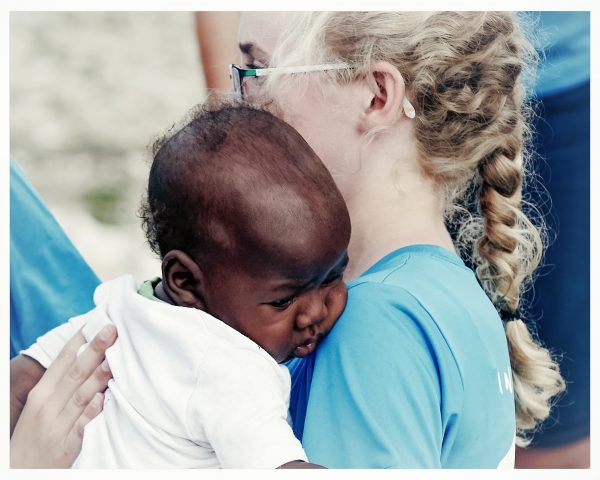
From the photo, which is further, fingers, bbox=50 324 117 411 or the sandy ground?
the sandy ground

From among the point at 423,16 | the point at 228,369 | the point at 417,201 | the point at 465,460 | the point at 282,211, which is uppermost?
the point at 423,16

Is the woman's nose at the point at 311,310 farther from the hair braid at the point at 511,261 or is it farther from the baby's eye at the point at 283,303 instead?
the hair braid at the point at 511,261

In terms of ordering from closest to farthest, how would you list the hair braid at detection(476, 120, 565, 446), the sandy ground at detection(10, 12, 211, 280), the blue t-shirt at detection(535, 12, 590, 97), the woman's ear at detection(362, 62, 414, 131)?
the woman's ear at detection(362, 62, 414, 131), the hair braid at detection(476, 120, 565, 446), the blue t-shirt at detection(535, 12, 590, 97), the sandy ground at detection(10, 12, 211, 280)

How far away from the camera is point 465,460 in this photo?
152 centimetres

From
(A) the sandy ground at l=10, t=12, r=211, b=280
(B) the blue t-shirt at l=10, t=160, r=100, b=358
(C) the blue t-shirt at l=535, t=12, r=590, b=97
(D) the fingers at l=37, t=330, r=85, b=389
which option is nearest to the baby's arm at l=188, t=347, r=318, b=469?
(D) the fingers at l=37, t=330, r=85, b=389

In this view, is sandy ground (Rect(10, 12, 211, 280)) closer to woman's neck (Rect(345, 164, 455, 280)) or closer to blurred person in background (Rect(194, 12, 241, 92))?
blurred person in background (Rect(194, 12, 241, 92))

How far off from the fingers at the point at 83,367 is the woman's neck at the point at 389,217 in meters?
0.54

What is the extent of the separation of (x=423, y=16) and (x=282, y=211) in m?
0.60

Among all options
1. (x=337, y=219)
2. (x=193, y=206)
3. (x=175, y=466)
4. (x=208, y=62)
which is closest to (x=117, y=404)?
(x=175, y=466)

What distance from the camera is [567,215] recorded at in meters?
2.61

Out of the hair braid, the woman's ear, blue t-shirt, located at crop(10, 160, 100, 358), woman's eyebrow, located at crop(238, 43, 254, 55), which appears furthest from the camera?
blue t-shirt, located at crop(10, 160, 100, 358)

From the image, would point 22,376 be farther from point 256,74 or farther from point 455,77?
point 455,77

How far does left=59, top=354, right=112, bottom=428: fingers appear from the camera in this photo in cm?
153
